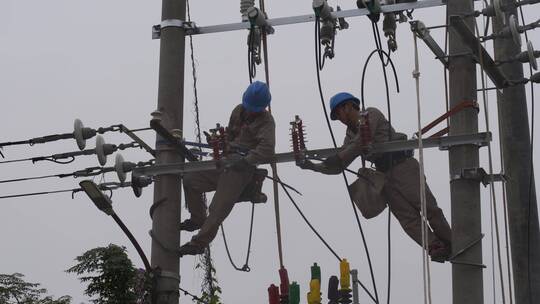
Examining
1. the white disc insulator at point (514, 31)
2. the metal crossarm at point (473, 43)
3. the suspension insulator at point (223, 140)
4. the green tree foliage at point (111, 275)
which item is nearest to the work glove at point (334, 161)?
the suspension insulator at point (223, 140)

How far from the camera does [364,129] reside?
25.1 ft

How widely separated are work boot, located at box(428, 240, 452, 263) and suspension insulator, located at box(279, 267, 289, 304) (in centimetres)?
111

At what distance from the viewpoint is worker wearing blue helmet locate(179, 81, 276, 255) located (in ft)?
26.5

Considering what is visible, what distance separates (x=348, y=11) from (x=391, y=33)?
40cm

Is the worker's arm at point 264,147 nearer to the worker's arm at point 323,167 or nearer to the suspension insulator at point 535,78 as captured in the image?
the worker's arm at point 323,167

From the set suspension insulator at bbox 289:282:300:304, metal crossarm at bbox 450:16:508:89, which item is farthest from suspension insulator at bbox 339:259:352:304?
metal crossarm at bbox 450:16:508:89

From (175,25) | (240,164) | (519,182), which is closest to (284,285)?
(240,164)

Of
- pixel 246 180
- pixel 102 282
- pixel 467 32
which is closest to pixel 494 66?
pixel 467 32

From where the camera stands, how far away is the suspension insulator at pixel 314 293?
6.87 m

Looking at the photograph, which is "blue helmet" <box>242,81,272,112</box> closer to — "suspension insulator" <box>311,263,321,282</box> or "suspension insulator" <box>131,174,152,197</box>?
"suspension insulator" <box>131,174,152,197</box>

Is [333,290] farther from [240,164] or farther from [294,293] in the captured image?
[240,164]

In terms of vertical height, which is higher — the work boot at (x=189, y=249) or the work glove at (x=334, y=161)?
the work glove at (x=334, y=161)

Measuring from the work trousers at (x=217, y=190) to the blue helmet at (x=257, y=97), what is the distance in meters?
0.62

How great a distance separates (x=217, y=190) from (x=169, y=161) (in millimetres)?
478
